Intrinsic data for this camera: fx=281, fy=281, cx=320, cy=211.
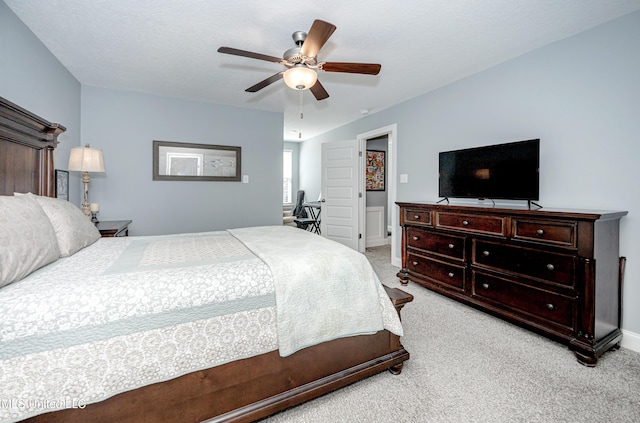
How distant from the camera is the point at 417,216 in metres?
3.23

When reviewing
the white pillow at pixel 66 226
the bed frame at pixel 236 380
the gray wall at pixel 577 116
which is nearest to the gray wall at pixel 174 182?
the bed frame at pixel 236 380

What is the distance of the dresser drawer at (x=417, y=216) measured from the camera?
311cm

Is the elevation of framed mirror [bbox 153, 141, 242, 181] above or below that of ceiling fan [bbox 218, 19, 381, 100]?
below

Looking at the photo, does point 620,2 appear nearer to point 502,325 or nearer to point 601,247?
point 601,247

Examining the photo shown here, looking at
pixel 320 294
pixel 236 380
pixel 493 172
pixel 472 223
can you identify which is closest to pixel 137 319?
pixel 236 380

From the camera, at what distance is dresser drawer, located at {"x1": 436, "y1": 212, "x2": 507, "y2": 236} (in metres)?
2.42

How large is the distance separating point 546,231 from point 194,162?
4.19 metres

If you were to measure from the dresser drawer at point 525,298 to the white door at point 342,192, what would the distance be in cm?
A: 256

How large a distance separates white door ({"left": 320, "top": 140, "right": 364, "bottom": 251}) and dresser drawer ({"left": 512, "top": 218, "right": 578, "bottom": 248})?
2.86 m

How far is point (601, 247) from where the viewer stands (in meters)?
1.92

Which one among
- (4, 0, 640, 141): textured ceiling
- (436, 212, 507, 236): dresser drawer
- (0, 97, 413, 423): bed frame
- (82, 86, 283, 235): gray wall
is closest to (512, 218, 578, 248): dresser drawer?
(436, 212, 507, 236): dresser drawer

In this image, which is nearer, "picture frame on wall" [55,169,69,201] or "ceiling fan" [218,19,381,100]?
"ceiling fan" [218,19,381,100]

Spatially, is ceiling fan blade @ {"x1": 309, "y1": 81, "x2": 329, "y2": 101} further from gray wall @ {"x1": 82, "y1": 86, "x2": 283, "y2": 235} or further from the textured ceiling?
gray wall @ {"x1": 82, "y1": 86, "x2": 283, "y2": 235}

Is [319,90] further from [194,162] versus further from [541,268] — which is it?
[194,162]
